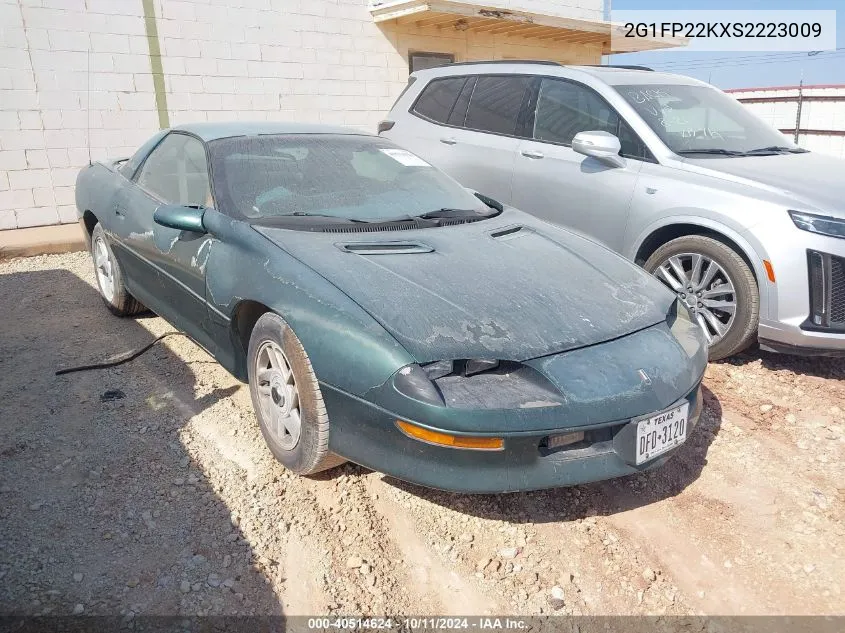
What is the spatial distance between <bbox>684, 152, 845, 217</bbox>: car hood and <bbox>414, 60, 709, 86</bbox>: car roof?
3.31 ft

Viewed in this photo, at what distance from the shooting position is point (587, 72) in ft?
16.2

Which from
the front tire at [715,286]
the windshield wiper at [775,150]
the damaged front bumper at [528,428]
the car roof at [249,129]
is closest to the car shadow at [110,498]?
the damaged front bumper at [528,428]

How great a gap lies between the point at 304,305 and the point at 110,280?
2659mm

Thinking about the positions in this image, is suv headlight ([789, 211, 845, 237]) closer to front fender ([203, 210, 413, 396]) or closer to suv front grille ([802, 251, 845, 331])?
suv front grille ([802, 251, 845, 331])

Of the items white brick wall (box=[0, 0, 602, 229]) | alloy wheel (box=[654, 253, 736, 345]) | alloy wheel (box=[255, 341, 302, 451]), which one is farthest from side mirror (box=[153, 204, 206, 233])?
white brick wall (box=[0, 0, 602, 229])

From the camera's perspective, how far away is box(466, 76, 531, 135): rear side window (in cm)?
528

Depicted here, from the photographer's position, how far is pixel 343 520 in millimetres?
2596

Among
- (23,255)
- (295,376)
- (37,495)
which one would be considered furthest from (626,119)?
(23,255)

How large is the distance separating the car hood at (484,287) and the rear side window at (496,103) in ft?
7.58

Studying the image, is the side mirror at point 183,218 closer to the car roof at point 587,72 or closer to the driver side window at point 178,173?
the driver side window at point 178,173

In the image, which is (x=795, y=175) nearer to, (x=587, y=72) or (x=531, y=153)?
(x=587, y=72)

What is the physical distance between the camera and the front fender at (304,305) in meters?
2.29

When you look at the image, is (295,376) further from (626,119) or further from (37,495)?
(626,119)

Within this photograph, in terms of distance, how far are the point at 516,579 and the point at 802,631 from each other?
921 millimetres
